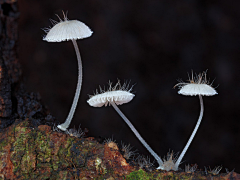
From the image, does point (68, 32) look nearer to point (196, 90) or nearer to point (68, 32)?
point (68, 32)

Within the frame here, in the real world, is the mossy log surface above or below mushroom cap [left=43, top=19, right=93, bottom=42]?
below

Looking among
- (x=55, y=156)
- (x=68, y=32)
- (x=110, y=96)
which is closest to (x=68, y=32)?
(x=68, y=32)

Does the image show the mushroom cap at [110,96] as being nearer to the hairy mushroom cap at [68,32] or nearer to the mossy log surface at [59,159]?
the mossy log surface at [59,159]

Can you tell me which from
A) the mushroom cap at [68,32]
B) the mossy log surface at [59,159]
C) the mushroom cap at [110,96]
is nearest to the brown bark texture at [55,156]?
the mossy log surface at [59,159]

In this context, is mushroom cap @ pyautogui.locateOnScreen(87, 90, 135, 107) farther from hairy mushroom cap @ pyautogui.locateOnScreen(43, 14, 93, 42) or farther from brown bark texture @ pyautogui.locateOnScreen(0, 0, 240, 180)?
hairy mushroom cap @ pyautogui.locateOnScreen(43, 14, 93, 42)

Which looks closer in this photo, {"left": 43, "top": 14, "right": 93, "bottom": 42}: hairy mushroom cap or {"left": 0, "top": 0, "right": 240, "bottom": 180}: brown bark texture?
{"left": 0, "top": 0, "right": 240, "bottom": 180}: brown bark texture

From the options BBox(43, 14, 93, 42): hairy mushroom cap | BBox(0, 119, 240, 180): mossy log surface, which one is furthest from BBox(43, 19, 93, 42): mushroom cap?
BBox(0, 119, 240, 180): mossy log surface

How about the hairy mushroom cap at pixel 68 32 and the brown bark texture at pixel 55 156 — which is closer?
Result: the brown bark texture at pixel 55 156
